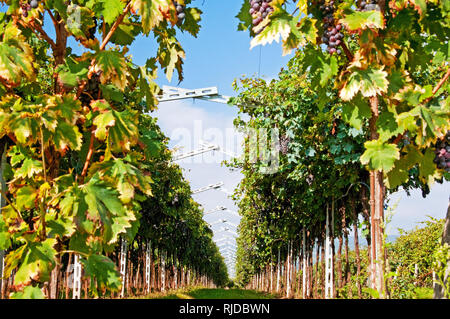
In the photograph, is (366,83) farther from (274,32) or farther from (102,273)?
(102,273)

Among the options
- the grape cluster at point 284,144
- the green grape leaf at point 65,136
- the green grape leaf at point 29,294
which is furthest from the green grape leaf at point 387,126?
the grape cluster at point 284,144

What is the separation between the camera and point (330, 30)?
129 inches

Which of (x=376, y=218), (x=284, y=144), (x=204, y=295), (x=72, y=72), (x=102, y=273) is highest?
(x=284, y=144)

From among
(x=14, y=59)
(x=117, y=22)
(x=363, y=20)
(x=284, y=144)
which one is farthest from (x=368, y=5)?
(x=284, y=144)

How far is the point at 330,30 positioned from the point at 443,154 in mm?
1224

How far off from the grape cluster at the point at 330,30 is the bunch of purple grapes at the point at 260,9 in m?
0.49

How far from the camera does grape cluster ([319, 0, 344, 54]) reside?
3232mm

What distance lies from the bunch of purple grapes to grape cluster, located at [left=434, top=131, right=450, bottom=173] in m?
1.57

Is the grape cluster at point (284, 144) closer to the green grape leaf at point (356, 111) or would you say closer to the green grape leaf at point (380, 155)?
the green grape leaf at point (356, 111)

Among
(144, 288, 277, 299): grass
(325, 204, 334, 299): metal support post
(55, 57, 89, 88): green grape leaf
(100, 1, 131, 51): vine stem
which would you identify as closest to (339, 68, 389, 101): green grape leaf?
(100, 1, 131, 51): vine stem

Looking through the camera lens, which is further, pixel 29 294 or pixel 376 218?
pixel 376 218

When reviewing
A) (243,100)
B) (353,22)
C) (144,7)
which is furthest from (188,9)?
(243,100)

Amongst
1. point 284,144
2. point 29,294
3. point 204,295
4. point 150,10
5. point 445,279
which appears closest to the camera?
point 29,294
